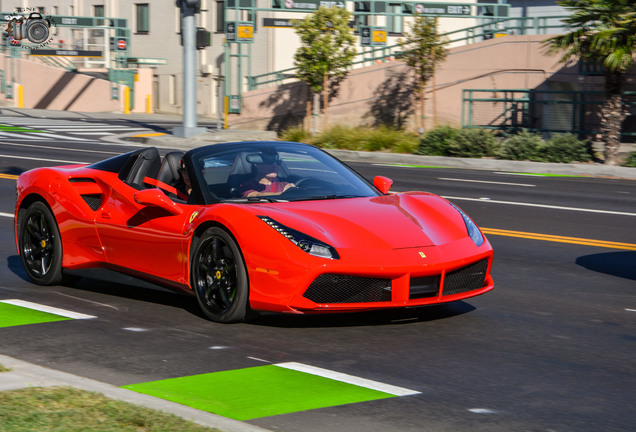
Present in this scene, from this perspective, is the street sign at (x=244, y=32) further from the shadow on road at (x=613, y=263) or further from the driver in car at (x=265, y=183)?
the driver in car at (x=265, y=183)

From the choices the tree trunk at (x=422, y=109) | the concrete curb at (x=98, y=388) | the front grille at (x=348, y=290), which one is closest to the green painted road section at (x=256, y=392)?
the concrete curb at (x=98, y=388)

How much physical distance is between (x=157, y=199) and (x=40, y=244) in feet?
5.77

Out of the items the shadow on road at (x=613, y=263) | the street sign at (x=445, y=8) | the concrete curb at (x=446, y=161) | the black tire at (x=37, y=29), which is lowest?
the concrete curb at (x=446, y=161)

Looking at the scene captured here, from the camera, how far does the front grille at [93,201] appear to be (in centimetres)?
823

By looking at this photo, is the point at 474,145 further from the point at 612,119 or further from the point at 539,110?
the point at 539,110

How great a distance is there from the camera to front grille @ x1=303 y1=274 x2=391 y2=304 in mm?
6535

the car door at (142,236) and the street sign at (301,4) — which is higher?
the street sign at (301,4)

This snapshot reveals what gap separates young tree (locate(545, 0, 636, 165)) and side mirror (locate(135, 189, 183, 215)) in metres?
17.8

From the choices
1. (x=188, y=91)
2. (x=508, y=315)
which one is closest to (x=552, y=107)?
(x=188, y=91)

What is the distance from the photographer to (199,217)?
716 cm

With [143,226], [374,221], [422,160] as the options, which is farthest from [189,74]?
[374,221]

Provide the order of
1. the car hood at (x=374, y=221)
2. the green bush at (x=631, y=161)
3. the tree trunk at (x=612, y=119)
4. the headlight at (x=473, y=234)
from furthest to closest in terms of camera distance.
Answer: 1. the tree trunk at (x=612, y=119)
2. the green bush at (x=631, y=161)
3. the headlight at (x=473, y=234)
4. the car hood at (x=374, y=221)

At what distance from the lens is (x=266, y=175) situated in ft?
25.1

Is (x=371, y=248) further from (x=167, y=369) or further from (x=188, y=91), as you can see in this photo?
(x=188, y=91)
